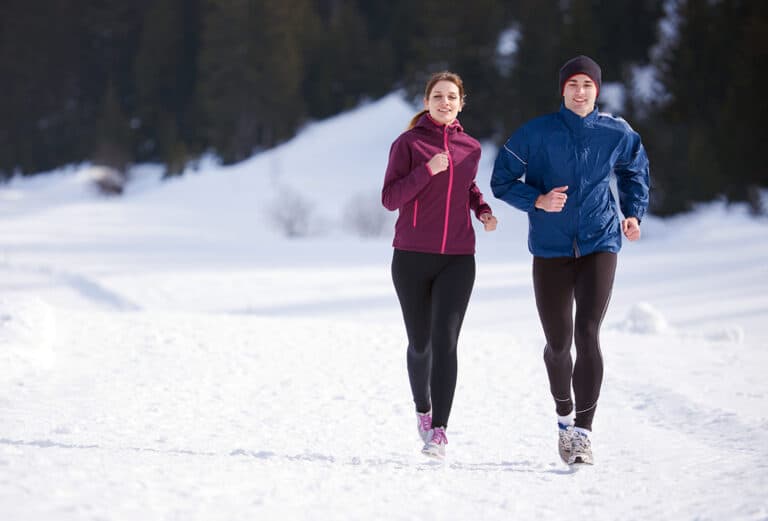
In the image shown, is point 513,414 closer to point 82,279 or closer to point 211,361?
point 211,361

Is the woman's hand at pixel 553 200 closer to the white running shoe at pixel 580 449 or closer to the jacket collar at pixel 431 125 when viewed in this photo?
the jacket collar at pixel 431 125

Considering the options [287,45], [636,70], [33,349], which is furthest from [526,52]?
[33,349]

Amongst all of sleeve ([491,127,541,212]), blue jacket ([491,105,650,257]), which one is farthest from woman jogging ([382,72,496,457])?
blue jacket ([491,105,650,257])

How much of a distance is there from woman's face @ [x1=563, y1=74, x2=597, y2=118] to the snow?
5.34 ft

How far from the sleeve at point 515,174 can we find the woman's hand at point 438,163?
23 centimetres

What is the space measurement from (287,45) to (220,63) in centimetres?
360

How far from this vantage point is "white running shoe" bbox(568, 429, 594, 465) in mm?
3678

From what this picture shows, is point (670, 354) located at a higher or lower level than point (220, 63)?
lower

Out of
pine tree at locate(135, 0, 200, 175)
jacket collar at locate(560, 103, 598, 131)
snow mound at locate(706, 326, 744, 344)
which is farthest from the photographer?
pine tree at locate(135, 0, 200, 175)

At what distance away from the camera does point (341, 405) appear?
5195 millimetres

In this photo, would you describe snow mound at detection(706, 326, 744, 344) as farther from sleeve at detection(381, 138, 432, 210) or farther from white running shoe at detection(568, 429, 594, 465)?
sleeve at detection(381, 138, 432, 210)

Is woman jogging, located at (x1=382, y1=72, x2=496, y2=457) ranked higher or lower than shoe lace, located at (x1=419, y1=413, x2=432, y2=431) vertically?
higher

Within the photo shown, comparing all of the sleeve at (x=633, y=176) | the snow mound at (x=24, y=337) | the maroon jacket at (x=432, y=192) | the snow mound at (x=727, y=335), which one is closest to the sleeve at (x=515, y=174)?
the maroon jacket at (x=432, y=192)

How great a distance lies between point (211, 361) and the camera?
20.6ft
